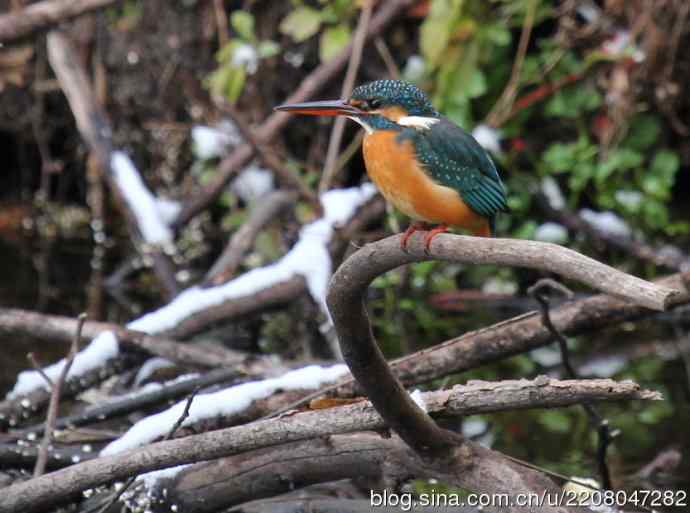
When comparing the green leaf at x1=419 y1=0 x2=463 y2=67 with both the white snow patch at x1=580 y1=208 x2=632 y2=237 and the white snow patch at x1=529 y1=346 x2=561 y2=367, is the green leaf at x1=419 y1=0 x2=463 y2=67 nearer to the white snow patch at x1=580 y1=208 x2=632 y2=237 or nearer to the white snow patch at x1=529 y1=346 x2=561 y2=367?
the white snow patch at x1=580 y1=208 x2=632 y2=237

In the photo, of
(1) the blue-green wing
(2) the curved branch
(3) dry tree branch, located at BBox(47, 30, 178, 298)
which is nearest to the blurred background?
(3) dry tree branch, located at BBox(47, 30, 178, 298)

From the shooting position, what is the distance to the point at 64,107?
699cm

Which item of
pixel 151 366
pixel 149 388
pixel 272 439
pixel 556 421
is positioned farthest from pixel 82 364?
pixel 556 421

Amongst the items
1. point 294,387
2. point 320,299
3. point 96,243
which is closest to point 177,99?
point 96,243

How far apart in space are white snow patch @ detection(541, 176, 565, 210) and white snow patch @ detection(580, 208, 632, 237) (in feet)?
0.39

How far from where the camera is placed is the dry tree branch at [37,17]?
5637mm

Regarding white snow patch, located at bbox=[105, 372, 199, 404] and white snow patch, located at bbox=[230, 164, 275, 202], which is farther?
white snow patch, located at bbox=[230, 164, 275, 202]

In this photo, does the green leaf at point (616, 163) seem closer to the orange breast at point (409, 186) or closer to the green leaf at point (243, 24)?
the green leaf at point (243, 24)

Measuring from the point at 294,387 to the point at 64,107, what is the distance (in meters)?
4.03

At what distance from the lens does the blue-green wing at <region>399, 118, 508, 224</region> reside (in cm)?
283

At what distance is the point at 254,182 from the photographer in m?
5.91

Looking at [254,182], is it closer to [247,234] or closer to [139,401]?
[247,234]

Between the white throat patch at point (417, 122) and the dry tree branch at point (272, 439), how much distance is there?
658 millimetres

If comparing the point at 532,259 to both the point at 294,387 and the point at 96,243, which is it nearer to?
the point at 294,387
